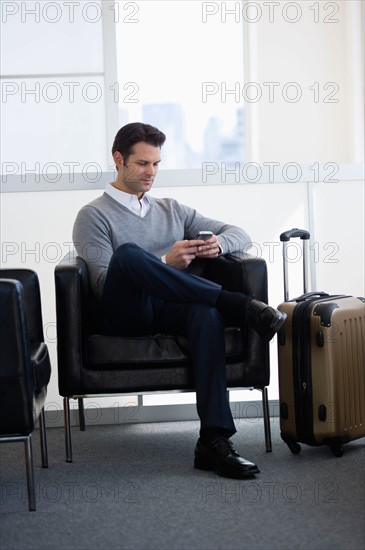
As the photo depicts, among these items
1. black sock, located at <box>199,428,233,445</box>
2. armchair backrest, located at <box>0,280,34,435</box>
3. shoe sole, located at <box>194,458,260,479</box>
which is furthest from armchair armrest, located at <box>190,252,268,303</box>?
armchair backrest, located at <box>0,280,34,435</box>

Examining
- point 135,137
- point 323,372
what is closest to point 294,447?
point 323,372

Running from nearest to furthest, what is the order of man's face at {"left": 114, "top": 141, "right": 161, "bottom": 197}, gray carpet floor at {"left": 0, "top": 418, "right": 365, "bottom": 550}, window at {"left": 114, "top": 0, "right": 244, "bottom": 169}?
gray carpet floor at {"left": 0, "top": 418, "right": 365, "bottom": 550}
man's face at {"left": 114, "top": 141, "right": 161, "bottom": 197}
window at {"left": 114, "top": 0, "right": 244, "bottom": 169}

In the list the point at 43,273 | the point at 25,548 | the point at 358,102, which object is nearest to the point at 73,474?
the point at 25,548

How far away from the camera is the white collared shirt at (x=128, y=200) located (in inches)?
133

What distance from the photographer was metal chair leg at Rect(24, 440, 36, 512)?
2465mm

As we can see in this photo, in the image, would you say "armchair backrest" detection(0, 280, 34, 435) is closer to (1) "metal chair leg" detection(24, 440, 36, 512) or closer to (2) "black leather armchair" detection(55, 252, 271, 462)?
(1) "metal chair leg" detection(24, 440, 36, 512)

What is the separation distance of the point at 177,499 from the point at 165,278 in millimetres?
755

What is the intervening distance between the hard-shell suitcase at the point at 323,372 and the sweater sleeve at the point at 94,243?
0.65 meters

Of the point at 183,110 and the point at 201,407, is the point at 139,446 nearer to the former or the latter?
the point at 201,407

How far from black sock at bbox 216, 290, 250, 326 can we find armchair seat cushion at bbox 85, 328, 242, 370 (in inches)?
3.5

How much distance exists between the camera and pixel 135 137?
11.0ft

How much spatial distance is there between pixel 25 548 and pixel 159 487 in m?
0.61

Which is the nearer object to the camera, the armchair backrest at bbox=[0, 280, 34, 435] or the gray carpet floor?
the gray carpet floor

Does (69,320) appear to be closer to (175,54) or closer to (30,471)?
(30,471)
